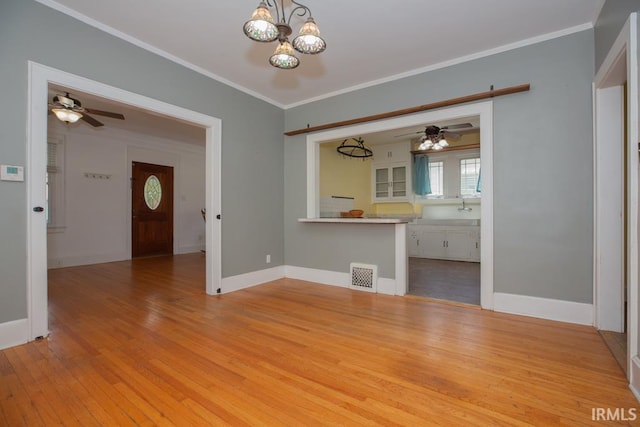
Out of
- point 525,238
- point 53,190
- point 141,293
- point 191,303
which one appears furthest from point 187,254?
point 525,238

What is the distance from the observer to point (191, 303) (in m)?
3.19

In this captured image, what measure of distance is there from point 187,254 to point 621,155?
770 centimetres

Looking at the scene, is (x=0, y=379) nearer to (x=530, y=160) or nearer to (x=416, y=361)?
(x=416, y=361)

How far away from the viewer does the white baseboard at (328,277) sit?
3.64m

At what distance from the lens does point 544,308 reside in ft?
8.96

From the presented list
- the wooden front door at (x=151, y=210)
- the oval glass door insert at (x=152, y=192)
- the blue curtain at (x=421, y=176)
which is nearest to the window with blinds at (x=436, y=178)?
the blue curtain at (x=421, y=176)

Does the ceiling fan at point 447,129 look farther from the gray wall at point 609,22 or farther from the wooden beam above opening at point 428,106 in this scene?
the gray wall at point 609,22

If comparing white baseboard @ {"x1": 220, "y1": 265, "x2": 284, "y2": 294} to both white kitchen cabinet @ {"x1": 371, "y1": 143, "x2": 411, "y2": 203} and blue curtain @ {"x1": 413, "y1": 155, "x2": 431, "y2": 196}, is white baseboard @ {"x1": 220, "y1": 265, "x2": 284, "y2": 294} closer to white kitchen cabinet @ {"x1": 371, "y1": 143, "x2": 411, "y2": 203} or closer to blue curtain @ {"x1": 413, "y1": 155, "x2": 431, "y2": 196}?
white kitchen cabinet @ {"x1": 371, "y1": 143, "x2": 411, "y2": 203}

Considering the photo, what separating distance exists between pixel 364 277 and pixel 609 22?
10.6 feet

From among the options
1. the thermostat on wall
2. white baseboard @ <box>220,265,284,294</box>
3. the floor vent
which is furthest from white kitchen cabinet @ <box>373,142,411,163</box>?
the thermostat on wall

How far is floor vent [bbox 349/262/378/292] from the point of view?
12.2 feet

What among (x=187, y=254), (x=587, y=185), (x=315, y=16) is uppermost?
(x=315, y=16)

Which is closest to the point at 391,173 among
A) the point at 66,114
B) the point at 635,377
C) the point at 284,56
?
the point at 284,56

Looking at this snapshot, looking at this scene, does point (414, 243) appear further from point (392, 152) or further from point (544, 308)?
point (544, 308)
